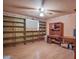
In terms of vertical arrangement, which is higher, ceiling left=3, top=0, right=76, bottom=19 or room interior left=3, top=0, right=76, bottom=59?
ceiling left=3, top=0, right=76, bottom=19

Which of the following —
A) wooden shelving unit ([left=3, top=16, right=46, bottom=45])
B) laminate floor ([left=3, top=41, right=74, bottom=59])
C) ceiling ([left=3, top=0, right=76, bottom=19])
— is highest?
ceiling ([left=3, top=0, right=76, bottom=19])

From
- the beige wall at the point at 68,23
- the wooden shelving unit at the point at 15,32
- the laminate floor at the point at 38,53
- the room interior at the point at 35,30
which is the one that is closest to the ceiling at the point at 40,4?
the room interior at the point at 35,30

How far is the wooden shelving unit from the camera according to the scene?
5607 mm

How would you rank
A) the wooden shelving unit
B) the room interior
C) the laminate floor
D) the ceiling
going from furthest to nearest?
the wooden shelving unit < the room interior < the laminate floor < the ceiling

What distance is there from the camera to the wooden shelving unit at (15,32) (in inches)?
221

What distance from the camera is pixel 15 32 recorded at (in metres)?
6.08

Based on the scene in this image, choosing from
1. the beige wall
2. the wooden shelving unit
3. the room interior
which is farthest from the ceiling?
the beige wall

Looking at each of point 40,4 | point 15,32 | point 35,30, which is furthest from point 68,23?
point 15,32

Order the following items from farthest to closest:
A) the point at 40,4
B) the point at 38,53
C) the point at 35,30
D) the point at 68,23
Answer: the point at 35,30, the point at 68,23, the point at 38,53, the point at 40,4

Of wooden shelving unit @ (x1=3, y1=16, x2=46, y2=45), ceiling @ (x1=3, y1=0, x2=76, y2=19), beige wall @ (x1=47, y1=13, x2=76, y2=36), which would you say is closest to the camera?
ceiling @ (x1=3, y1=0, x2=76, y2=19)

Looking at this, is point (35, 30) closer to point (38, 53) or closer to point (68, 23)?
point (68, 23)

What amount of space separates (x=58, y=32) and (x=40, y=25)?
2.03m

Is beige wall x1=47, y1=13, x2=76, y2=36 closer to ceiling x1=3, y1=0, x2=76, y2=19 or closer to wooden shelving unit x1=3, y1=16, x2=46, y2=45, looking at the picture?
ceiling x1=3, y1=0, x2=76, y2=19

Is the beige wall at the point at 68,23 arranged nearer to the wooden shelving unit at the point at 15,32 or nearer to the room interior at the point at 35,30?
the room interior at the point at 35,30
